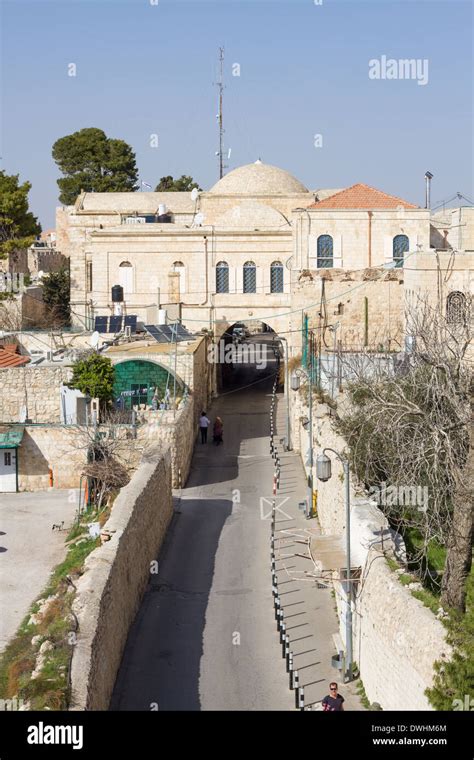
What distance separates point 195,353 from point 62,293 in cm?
2387

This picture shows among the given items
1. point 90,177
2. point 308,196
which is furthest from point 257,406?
point 90,177

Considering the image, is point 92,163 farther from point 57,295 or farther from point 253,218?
point 253,218

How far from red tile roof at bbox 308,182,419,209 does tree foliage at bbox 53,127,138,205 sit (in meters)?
34.9

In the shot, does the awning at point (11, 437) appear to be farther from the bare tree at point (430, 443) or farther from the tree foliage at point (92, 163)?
the tree foliage at point (92, 163)

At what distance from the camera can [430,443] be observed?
1820cm

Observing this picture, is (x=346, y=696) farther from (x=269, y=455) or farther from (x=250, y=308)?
(x=250, y=308)

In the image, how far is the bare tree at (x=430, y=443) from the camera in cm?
1466

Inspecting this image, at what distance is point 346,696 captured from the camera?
14766 mm

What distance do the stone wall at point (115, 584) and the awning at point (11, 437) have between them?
7084 millimetres

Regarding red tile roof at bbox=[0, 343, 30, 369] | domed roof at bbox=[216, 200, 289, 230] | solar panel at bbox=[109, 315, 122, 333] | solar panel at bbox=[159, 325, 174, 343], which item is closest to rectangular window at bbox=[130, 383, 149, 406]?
solar panel at bbox=[159, 325, 174, 343]

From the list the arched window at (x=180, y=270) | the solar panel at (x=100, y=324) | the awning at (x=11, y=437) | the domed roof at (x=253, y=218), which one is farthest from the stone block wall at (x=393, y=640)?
the domed roof at (x=253, y=218)

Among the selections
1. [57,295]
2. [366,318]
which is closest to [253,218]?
[366,318]

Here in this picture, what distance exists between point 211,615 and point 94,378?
13.6 metres
